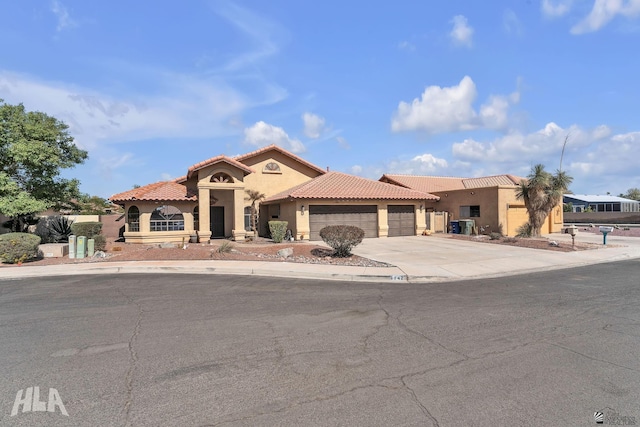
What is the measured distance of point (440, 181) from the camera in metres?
40.0

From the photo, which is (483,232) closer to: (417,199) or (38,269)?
(417,199)

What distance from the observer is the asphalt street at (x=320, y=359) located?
382cm

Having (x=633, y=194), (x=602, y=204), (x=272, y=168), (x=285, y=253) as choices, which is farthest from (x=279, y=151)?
(x=633, y=194)

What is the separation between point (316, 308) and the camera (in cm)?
817

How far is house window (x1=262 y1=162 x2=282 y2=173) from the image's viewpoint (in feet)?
99.1

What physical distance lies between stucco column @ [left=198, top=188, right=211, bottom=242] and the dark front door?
3.93m

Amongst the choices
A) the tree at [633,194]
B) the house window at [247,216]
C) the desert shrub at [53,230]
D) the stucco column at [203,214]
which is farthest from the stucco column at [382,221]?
the tree at [633,194]

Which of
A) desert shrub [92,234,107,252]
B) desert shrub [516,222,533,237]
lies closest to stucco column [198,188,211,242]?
desert shrub [92,234,107,252]

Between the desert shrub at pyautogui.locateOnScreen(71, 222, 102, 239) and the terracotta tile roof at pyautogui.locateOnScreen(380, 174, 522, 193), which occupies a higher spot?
the terracotta tile roof at pyautogui.locateOnScreen(380, 174, 522, 193)

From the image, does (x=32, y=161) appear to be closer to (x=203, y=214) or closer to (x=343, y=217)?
(x=203, y=214)

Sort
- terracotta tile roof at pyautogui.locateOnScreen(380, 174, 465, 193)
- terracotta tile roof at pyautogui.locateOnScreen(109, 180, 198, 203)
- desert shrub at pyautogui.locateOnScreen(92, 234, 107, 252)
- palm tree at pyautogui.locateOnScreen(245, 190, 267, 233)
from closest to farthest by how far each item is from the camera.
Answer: desert shrub at pyautogui.locateOnScreen(92, 234, 107, 252) < terracotta tile roof at pyautogui.locateOnScreen(109, 180, 198, 203) < palm tree at pyautogui.locateOnScreen(245, 190, 267, 233) < terracotta tile roof at pyautogui.locateOnScreen(380, 174, 465, 193)

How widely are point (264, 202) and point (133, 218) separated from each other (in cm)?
912

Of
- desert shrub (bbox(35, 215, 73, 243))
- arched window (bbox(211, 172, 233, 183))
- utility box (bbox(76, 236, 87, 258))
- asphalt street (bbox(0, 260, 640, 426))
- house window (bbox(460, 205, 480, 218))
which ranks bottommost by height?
asphalt street (bbox(0, 260, 640, 426))

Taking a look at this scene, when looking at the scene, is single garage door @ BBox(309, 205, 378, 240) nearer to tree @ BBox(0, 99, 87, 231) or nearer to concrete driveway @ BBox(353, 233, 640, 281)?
concrete driveway @ BBox(353, 233, 640, 281)
